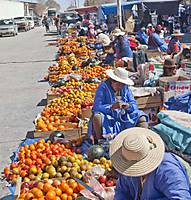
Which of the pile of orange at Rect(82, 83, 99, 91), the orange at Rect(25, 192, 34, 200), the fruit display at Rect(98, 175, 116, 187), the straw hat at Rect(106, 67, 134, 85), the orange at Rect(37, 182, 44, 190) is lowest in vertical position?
the orange at Rect(25, 192, 34, 200)

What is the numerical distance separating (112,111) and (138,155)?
3378 millimetres

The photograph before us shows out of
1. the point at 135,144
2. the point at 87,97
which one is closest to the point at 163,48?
the point at 87,97

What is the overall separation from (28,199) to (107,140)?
1.81m

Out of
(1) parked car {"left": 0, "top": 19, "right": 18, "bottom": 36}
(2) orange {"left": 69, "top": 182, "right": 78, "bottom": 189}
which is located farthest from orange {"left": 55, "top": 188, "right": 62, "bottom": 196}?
(1) parked car {"left": 0, "top": 19, "right": 18, "bottom": 36}

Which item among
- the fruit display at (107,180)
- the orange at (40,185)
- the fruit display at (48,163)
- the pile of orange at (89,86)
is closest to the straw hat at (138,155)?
the fruit display at (107,180)

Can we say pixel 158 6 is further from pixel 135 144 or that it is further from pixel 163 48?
pixel 135 144

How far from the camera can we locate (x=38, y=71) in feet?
53.4

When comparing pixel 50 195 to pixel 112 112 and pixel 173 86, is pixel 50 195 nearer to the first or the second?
pixel 112 112

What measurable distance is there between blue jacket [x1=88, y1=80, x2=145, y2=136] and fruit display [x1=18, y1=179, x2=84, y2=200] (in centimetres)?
148

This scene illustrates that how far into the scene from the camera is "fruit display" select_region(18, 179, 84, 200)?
478cm

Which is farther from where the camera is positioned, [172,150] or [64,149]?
[64,149]

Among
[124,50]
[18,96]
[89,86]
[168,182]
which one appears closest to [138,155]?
[168,182]

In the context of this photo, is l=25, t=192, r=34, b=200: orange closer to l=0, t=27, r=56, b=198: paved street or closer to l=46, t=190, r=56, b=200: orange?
l=46, t=190, r=56, b=200: orange

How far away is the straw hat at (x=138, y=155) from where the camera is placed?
3.03m
